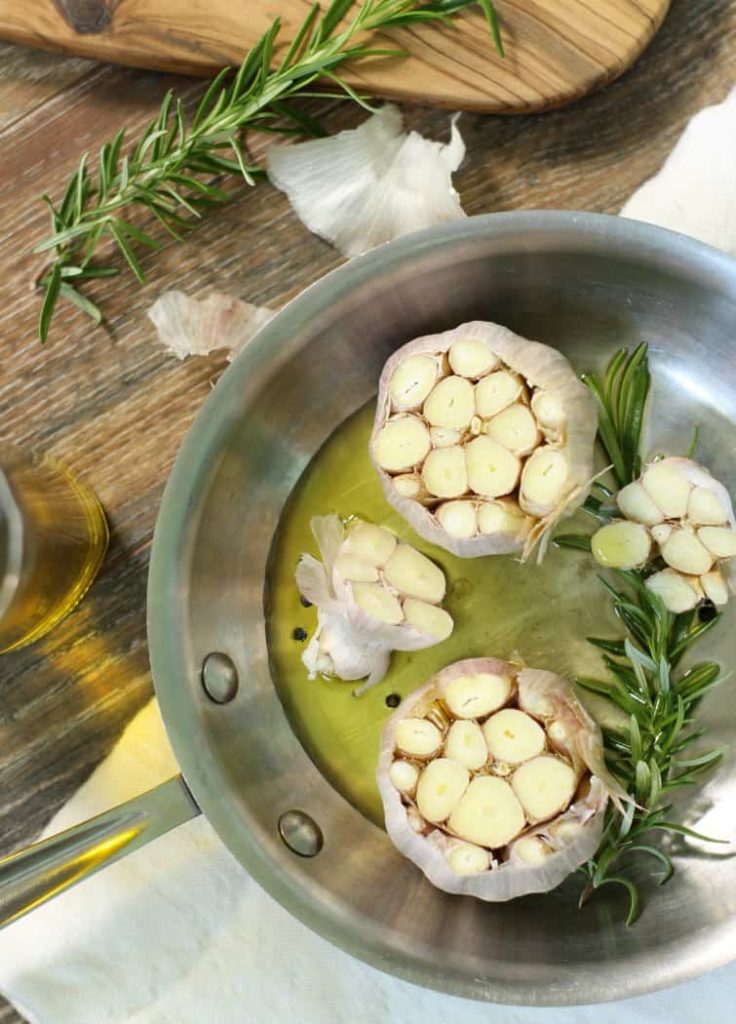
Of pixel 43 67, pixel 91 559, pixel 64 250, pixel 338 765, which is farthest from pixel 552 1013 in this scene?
pixel 43 67

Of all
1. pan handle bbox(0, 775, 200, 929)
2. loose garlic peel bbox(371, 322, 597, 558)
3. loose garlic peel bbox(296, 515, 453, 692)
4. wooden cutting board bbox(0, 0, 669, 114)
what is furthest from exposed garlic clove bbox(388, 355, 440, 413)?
pan handle bbox(0, 775, 200, 929)

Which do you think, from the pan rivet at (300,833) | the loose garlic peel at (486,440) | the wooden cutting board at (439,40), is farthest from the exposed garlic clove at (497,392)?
the pan rivet at (300,833)

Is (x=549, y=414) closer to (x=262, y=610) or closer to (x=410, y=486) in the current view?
(x=410, y=486)

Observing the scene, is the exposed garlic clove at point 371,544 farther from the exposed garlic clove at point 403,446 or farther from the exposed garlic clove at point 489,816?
the exposed garlic clove at point 489,816

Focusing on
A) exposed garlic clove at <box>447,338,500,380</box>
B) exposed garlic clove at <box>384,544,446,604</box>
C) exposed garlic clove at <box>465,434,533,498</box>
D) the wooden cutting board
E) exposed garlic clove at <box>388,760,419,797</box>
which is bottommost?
exposed garlic clove at <box>388,760,419,797</box>

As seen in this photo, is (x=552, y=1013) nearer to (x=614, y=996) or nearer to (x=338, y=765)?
(x=614, y=996)

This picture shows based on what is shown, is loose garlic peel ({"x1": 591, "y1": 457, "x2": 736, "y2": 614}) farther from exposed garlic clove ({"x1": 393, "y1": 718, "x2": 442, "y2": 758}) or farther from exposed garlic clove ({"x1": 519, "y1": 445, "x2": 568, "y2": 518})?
exposed garlic clove ({"x1": 393, "y1": 718, "x2": 442, "y2": 758})
